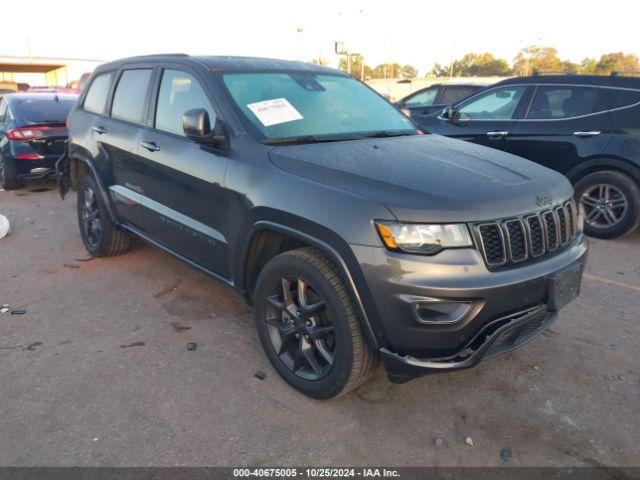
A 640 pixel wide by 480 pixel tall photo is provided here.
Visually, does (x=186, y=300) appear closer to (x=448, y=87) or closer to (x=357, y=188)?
(x=357, y=188)

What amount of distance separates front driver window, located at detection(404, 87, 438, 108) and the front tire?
983 cm

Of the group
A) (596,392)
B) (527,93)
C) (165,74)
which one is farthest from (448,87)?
(596,392)

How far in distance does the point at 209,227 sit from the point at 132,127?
138cm

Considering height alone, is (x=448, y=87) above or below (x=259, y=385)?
above

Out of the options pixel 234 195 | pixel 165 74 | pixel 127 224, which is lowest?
pixel 127 224

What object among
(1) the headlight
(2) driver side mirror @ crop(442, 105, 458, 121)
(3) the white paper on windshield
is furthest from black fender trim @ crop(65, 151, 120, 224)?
(2) driver side mirror @ crop(442, 105, 458, 121)

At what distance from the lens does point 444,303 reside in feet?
7.71

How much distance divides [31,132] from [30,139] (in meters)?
0.11

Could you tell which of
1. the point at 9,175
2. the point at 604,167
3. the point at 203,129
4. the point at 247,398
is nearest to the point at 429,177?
the point at 203,129

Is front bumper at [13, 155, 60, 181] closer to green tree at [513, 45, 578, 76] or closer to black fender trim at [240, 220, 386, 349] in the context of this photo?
black fender trim at [240, 220, 386, 349]

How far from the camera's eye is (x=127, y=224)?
4.56 meters

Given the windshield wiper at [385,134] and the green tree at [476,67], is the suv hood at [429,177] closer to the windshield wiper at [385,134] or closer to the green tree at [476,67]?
the windshield wiper at [385,134]

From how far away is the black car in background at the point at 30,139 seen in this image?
7.99 meters

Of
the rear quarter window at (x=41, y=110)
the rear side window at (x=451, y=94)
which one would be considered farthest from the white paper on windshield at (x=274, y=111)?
the rear side window at (x=451, y=94)
